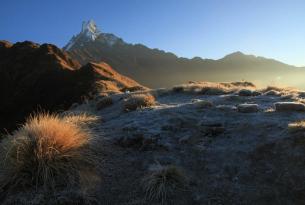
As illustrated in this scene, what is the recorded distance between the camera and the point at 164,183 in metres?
7.29

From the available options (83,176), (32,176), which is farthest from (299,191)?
(32,176)

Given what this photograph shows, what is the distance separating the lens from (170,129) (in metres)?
10.1

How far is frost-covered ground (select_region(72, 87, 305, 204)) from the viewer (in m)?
7.12

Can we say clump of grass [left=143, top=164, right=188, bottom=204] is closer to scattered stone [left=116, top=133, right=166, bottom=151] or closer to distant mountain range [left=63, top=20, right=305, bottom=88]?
scattered stone [left=116, top=133, right=166, bottom=151]

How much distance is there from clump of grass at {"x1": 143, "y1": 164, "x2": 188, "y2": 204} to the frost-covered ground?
132 millimetres

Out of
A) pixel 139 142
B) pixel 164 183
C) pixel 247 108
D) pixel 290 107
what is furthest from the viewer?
pixel 247 108

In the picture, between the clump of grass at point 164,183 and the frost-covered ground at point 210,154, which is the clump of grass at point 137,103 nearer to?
the frost-covered ground at point 210,154

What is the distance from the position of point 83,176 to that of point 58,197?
2.18 feet

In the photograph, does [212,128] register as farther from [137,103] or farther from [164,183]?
[137,103]

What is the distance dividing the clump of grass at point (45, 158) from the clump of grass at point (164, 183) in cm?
125

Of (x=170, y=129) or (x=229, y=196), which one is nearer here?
(x=229, y=196)

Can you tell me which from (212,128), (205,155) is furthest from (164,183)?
(212,128)

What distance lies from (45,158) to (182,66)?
132799mm

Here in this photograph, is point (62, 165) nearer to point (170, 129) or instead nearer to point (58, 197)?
point (58, 197)
